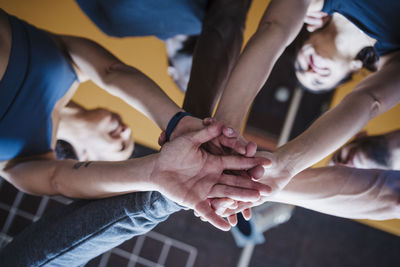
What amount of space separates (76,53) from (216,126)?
0.69 m

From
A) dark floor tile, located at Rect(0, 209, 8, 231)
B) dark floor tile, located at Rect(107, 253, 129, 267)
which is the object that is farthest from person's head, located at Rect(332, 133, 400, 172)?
dark floor tile, located at Rect(0, 209, 8, 231)

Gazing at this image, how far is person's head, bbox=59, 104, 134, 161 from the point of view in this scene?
1484mm

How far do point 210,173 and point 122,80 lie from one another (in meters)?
0.44

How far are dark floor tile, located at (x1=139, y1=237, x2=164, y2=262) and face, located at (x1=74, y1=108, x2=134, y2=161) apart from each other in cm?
116

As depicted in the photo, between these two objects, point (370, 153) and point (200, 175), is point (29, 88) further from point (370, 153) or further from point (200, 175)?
point (370, 153)

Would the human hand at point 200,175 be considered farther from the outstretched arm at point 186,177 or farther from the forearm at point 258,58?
the forearm at point 258,58

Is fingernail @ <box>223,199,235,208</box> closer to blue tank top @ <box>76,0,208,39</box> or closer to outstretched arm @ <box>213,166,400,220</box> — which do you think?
outstretched arm @ <box>213,166,400,220</box>

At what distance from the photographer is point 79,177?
0.83 m

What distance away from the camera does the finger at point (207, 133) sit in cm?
69

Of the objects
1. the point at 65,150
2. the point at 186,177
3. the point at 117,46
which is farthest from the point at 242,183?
the point at 117,46

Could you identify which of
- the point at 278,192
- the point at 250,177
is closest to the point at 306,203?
the point at 278,192

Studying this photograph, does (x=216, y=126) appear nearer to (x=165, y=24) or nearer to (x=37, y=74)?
(x=37, y=74)

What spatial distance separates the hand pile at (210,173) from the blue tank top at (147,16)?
71 centimetres

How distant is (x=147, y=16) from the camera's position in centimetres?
126
